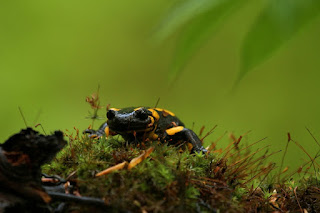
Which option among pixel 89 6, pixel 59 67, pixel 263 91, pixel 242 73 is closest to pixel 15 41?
pixel 59 67

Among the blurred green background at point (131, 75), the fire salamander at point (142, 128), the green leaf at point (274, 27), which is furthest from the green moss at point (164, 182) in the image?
the blurred green background at point (131, 75)

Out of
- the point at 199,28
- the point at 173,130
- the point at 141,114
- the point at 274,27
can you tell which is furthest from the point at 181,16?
the point at 173,130

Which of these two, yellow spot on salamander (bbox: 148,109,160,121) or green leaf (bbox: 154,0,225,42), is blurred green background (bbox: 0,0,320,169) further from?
green leaf (bbox: 154,0,225,42)

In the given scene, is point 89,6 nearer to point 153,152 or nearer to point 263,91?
point 263,91

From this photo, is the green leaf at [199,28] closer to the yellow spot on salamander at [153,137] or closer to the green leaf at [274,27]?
the green leaf at [274,27]

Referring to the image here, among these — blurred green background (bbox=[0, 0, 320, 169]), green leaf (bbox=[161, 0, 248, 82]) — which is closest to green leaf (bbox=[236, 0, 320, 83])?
green leaf (bbox=[161, 0, 248, 82])

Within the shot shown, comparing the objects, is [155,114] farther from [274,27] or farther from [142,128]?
[274,27]

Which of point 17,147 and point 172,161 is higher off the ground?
point 17,147
